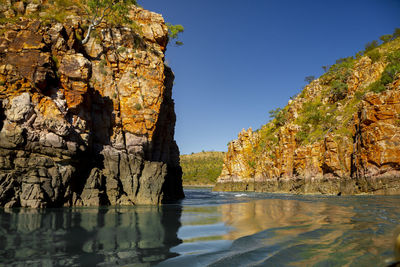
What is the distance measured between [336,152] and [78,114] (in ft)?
126

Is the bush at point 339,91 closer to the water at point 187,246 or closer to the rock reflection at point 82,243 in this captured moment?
the water at point 187,246

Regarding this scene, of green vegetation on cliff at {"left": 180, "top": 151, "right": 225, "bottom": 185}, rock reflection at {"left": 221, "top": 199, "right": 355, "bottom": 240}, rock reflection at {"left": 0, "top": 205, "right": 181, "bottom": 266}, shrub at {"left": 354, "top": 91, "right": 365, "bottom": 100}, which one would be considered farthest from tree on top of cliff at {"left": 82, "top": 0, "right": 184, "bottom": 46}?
green vegetation on cliff at {"left": 180, "top": 151, "right": 225, "bottom": 185}

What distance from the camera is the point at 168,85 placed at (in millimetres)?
31406

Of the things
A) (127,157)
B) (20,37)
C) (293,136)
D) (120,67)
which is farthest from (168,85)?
(293,136)

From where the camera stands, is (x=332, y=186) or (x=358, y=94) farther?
(x=358, y=94)

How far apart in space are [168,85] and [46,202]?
19897mm

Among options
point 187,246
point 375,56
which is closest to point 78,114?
point 187,246

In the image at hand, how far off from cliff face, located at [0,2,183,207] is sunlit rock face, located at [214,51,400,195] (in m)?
27.4

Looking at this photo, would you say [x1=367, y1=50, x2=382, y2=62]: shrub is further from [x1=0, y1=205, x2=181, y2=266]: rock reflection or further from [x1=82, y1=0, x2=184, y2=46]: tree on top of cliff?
[x1=0, y1=205, x2=181, y2=266]: rock reflection

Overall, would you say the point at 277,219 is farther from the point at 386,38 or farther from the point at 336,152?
the point at 386,38

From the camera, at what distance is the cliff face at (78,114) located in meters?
15.8

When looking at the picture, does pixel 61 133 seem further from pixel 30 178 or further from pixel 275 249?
pixel 275 249

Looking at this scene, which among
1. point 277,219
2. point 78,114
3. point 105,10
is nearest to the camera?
point 277,219

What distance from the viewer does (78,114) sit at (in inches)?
765
